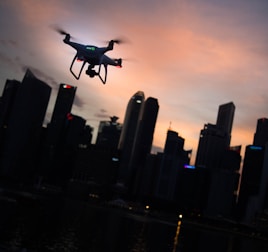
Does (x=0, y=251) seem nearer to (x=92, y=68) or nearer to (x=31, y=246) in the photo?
(x=31, y=246)

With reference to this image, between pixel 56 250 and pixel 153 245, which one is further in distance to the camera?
pixel 153 245

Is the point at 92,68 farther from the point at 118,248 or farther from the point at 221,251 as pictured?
the point at 221,251

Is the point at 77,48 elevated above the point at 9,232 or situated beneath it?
elevated above

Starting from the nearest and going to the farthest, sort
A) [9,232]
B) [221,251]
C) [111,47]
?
[111,47] → [9,232] → [221,251]

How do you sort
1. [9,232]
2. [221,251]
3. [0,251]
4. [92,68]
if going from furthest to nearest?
[221,251], [9,232], [0,251], [92,68]

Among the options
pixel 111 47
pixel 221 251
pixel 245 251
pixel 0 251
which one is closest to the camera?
pixel 111 47

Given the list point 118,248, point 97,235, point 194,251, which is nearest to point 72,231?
point 97,235

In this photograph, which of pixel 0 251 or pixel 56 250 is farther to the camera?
pixel 56 250

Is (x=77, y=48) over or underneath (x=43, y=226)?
over

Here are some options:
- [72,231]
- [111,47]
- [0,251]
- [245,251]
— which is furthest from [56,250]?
[245,251]

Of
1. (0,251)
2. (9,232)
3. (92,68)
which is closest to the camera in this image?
(92,68)
